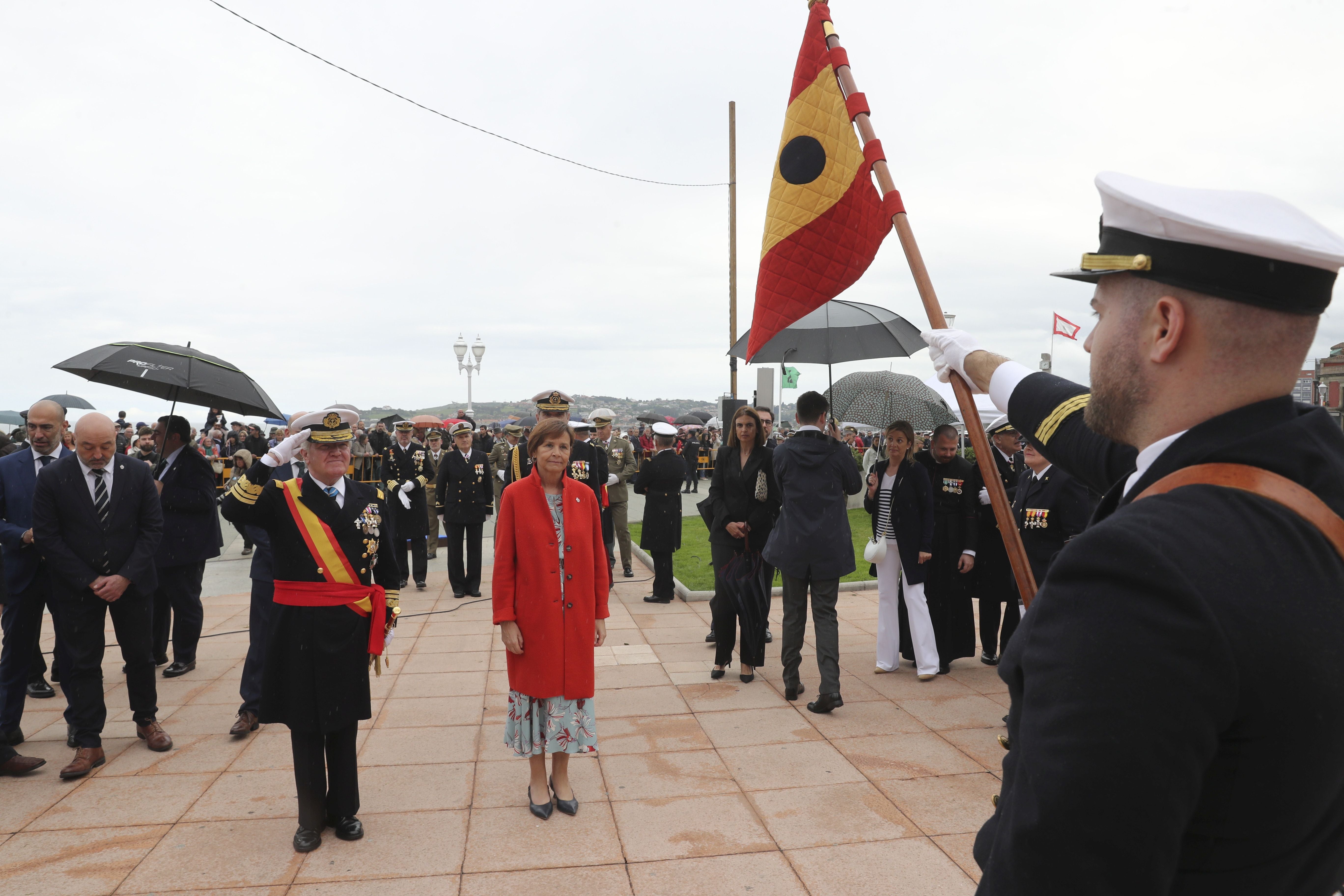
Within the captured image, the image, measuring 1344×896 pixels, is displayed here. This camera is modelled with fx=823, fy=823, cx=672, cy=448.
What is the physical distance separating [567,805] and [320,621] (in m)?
1.52

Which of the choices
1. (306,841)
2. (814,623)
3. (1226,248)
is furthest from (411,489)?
Result: (1226,248)

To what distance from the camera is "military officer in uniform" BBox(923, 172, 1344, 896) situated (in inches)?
34.0

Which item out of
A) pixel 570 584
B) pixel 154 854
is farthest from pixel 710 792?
pixel 154 854

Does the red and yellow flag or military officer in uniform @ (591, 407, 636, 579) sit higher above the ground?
the red and yellow flag

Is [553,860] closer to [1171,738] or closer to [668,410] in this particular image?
[1171,738]

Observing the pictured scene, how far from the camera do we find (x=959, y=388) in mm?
2439

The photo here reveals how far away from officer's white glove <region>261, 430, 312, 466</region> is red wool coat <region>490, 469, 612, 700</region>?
1065mm

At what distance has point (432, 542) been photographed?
1375cm

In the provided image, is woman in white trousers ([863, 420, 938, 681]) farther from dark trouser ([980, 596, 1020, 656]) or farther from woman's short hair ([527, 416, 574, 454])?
woman's short hair ([527, 416, 574, 454])

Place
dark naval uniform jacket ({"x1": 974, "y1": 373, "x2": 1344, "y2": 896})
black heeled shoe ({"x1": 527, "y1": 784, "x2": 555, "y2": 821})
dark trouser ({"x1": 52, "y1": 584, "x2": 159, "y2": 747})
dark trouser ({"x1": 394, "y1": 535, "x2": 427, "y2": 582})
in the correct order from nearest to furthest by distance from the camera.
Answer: dark naval uniform jacket ({"x1": 974, "y1": 373, "x2": 1344, "y2": 896}) < black heeled shoe ({"x1": 527, "y1": 784, "x2": 555, "y2": 821}) < dark trouser ({"x1": 52, "y1": 584, "x2": 159, "y2": 747}) < dark trouser ({"x1": 394, "y1": 535, "x2": 427, "y2": 582})

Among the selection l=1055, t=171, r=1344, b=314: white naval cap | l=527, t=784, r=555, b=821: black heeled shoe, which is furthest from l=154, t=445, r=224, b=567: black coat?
l=1055, t=171, r=1344, b=314: white naval cap

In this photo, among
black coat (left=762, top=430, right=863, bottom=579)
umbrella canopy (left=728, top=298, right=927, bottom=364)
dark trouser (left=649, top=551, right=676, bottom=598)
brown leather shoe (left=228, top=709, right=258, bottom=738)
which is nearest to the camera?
brown leather shoe (left=228, top=709, right=258, bottom=738)

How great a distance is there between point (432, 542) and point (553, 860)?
419 inches

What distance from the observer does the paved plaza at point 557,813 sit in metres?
3.55
